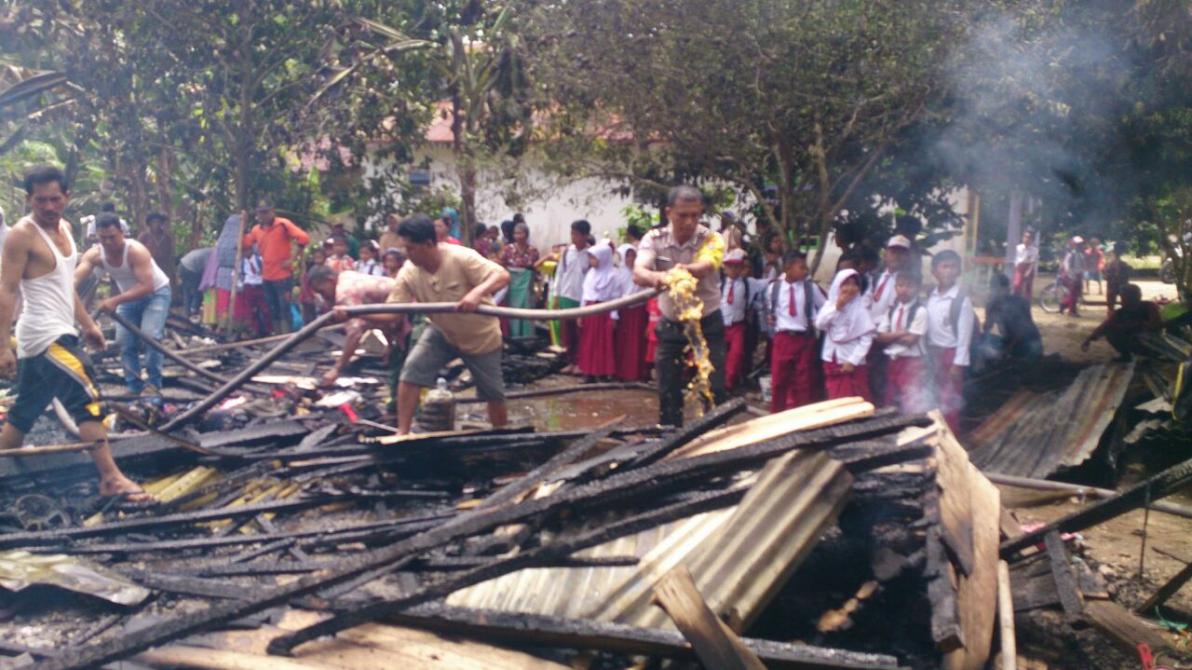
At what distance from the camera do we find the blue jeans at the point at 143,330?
31.3 feet

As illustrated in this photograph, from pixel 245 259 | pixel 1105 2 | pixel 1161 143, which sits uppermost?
pixel 1105 2

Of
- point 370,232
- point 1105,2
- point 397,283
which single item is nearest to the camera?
point 397,283

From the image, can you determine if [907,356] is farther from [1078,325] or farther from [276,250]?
[1078,325]

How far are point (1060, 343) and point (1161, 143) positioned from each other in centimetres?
676

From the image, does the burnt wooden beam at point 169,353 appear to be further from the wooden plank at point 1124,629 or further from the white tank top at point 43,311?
the wooden plank at point 1124,629

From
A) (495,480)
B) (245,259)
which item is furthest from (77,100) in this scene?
(495,480)

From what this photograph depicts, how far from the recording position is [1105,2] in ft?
29.2

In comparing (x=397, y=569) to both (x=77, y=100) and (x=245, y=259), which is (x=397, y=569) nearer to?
(x=245, y=259)

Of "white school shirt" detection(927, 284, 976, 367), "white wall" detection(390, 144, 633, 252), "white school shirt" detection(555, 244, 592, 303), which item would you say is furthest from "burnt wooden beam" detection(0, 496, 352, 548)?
"white wall" detection(390, 144, 633, 252)

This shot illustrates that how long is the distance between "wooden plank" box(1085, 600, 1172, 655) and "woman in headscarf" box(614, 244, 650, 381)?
296 inches

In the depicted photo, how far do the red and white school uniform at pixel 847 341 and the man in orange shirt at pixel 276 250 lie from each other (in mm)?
8868

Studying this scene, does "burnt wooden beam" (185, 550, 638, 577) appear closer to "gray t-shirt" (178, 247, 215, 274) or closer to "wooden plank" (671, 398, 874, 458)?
"wooden plank" (671, 398, 874, 458)

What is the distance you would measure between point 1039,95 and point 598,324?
17.5 feet

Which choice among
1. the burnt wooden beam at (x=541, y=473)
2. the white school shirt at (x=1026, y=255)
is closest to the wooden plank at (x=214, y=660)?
the burnt wooden beam at (x=541, y=473)
